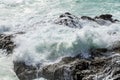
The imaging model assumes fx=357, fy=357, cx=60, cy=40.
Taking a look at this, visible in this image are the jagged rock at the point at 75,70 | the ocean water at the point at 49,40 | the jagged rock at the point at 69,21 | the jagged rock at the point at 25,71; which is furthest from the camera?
the jagged rock at the point at 69,21

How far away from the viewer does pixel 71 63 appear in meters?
9.70

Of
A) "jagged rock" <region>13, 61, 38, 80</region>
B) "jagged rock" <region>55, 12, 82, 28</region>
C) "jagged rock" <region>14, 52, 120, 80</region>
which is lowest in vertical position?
"jagged rock" <region>13, 61, 38, 80</region>

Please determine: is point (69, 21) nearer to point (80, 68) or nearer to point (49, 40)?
point (49, 40)

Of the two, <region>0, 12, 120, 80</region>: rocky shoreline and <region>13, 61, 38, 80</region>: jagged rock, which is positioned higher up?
<region>0, 12, 120, 80</region>: rocky shoreline

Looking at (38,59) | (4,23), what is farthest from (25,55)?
(4,23)

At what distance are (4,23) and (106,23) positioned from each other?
4.04 meters

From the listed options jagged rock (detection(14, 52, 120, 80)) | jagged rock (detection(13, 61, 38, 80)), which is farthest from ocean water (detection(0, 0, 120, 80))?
jagged rock (detection(14, 52, 120, 80))

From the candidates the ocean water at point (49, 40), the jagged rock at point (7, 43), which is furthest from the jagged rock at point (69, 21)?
the jagged rock at point (7, 43)

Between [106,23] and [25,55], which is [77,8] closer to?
[106,23]

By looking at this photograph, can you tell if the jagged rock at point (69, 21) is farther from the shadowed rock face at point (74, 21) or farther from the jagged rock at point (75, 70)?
the jagged rock at point (75, 70)

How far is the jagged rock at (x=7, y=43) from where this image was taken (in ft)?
38.8

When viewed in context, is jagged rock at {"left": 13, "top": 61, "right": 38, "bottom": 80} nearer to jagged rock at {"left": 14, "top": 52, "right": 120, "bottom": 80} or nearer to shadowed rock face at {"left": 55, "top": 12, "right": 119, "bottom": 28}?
jagged rock at {"left": 14, "top": 52, "right": 120, "bottom": 80}

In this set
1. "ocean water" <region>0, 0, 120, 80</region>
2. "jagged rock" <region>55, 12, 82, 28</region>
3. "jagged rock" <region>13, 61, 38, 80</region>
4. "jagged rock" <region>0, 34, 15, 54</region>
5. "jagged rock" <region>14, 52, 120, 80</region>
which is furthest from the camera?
"jagged rock" <region>55, 12, 82, 28</region>

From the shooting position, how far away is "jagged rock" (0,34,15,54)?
11820 millimetres
